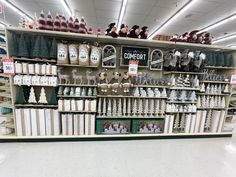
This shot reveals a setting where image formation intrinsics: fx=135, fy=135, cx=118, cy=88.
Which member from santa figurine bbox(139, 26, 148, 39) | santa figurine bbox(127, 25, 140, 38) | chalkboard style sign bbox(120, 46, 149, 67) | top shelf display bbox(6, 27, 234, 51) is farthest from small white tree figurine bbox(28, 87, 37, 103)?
santa figurine bbox(139, 26, 148, 39)

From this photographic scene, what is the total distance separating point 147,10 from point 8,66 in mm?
Answer: 5484

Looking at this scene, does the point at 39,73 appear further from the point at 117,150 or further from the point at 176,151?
the point at 176,151

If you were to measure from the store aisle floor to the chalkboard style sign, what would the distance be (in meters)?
1.61

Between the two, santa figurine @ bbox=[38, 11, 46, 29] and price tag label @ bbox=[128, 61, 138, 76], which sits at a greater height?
santa figurine @ bbox=[38, 11, 46, 29]

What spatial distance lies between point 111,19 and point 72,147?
6617mm

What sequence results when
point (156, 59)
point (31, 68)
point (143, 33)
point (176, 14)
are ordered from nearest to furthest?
point (31, 68) → point (143, 33) → point (156, 59) → point (176, 14)

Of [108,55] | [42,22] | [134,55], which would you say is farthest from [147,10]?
[42,22]

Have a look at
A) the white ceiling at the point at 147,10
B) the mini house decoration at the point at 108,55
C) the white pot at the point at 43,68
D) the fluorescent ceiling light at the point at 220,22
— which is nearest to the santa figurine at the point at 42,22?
the white pot at the point at 43,68

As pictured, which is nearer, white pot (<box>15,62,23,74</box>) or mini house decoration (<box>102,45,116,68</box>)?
white pot (<box>15,62,23,74</box>)

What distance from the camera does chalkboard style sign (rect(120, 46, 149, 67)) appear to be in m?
2.71

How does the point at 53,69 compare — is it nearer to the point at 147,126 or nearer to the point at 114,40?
the point at 114,40

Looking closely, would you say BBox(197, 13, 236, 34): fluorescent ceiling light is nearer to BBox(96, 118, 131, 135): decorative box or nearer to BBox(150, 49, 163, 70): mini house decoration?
BBox(150, 49, 163, 70): mini house decoration

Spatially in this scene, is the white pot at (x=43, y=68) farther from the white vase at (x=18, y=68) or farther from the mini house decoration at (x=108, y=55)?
the mini house decoration at (x=108, y=55)

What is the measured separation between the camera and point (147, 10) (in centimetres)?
573
